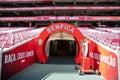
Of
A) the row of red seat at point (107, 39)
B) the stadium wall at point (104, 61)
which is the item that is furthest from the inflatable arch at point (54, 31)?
the stadium wall at point (104, 61)

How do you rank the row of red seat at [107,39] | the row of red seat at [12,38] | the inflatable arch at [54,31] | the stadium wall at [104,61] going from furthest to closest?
the inflatable arch at [54,31] → the row of red seat at [12,38] → the row of red seat at [107,39] → the stadium wall at [104,61]

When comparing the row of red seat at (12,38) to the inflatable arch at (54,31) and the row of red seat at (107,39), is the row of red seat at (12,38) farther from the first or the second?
the row of red seat at (107,39)

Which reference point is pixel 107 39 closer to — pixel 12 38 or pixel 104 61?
pixel 104 61

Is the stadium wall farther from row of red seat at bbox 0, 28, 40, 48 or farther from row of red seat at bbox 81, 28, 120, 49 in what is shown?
row of red seat at bbox 0, 28, 40, 48

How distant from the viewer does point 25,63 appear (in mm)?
9234

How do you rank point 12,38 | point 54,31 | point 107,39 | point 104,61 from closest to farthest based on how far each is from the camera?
point 104,61 → point 54,31 → point 107,39 → point 12,38

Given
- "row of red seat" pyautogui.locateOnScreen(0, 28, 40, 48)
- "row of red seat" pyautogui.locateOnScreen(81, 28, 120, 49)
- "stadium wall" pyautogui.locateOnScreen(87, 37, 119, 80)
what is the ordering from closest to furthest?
"stadium wall" pyautogui.locateOnScreen(87, 37, 119, 80) < "row of red seat" pyautogui.locateOnScreen(81, 28, 120, 49) < "row of red seat" pyautogui.locateOnScreen(0, 28, 40, 48)

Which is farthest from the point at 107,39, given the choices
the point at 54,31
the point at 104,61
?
the point at 104,61

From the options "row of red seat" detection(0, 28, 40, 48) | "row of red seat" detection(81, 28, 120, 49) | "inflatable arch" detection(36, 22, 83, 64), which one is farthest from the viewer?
"inflatable arch" detection(36, 22, 83, 64)

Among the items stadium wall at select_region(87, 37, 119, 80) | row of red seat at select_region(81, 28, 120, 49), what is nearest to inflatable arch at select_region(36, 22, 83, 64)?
row of red seat at select_region(81, 28, 120, 49)

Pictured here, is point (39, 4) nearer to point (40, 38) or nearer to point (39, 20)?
point (39, 20)

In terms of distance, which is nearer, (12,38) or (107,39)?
(107,39)

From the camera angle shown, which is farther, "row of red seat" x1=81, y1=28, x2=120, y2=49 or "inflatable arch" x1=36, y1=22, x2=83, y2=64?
"inflatable arch" x1=36, y1=22, x2=83, y2=64

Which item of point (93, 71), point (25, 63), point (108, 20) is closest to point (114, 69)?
point (93, 71)
